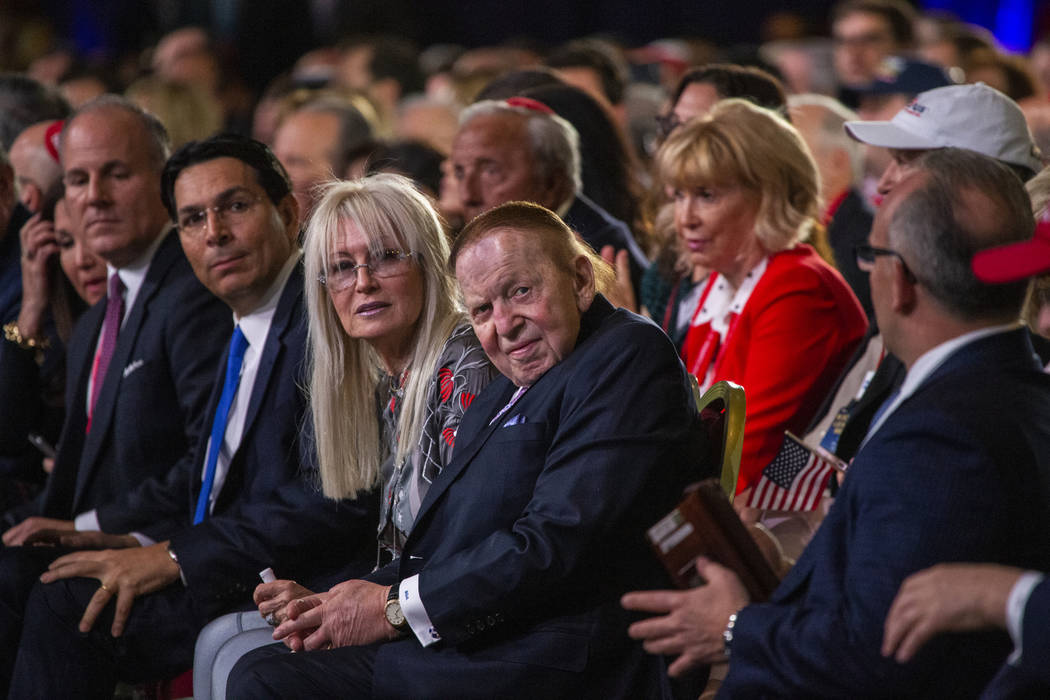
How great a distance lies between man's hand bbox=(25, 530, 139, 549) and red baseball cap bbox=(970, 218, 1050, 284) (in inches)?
97.8

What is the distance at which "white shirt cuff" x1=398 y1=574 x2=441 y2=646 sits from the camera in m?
2.46

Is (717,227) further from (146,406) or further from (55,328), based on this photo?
(55,328)

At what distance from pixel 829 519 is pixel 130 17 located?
12.9 meters

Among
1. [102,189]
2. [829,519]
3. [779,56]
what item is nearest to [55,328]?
[102,189]

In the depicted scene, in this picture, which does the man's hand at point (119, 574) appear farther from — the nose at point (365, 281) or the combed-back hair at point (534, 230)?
the combed-back hair at point (534, 230)

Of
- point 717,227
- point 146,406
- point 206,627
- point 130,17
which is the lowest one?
point 206,627

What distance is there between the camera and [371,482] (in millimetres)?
3092

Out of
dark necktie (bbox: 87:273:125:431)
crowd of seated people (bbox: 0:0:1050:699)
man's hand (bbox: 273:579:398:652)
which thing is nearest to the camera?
crowd of seated people (bbox: 0:0:1050:699)

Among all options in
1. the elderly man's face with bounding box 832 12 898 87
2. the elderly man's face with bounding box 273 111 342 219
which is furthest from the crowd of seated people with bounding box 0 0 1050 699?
the elderly man's face with bounding box 832 12 898 87

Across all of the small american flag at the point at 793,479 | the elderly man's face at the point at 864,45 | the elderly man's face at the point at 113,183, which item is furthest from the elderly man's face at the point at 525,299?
the elderly man's face at the point at 864,45

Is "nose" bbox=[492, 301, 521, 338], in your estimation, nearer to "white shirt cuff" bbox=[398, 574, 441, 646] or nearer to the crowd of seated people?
the crowd of seated people

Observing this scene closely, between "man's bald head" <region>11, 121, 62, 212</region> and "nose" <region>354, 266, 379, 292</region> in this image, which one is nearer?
"nose" <region>354, 266, 379, 292</region>

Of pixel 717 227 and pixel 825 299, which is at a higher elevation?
pixel 717 227

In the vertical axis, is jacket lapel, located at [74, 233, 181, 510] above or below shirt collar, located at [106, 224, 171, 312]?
below
